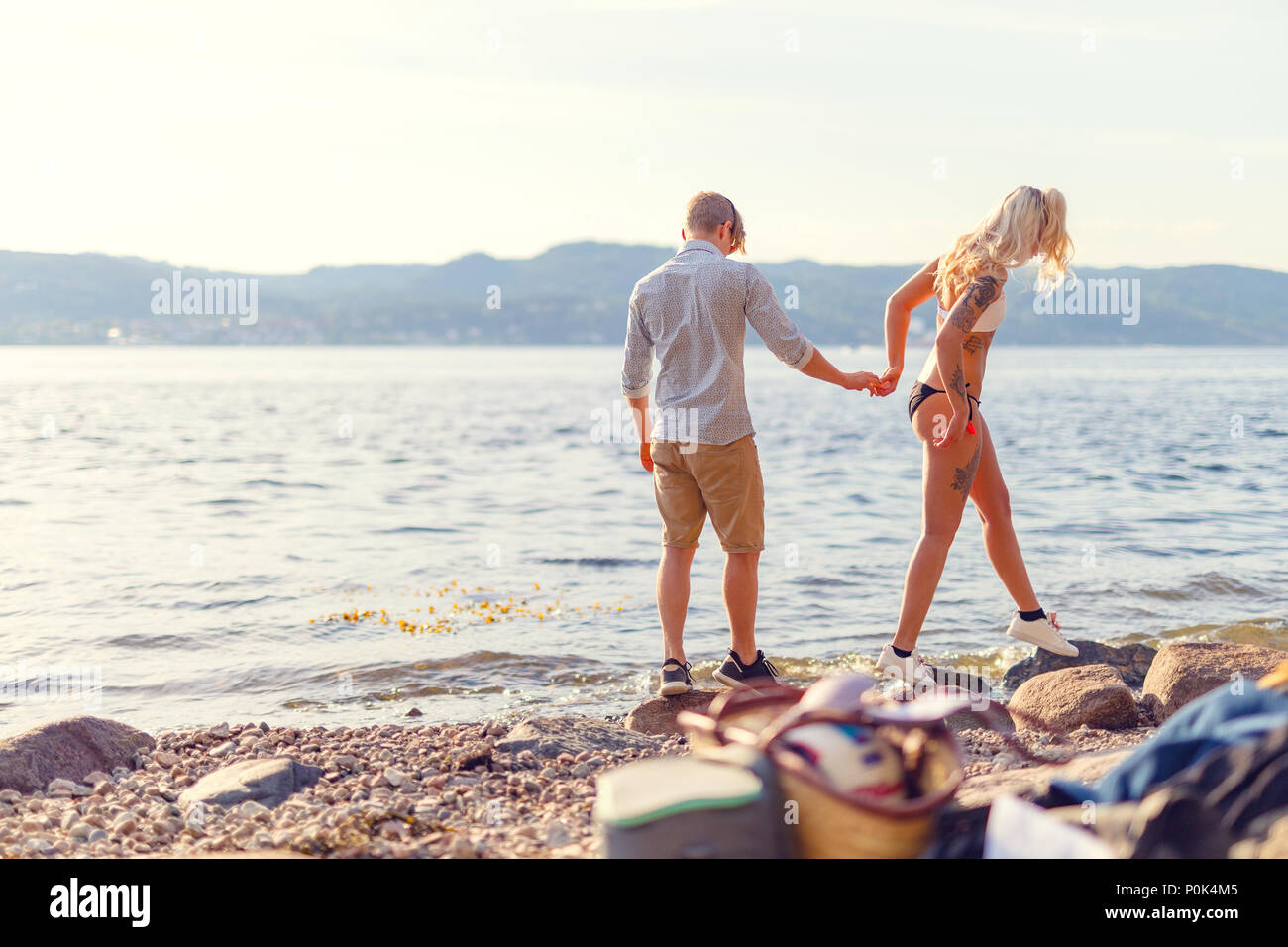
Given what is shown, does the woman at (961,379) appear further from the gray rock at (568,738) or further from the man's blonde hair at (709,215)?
the gray rock at (568,738)

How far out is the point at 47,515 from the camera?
1469cm

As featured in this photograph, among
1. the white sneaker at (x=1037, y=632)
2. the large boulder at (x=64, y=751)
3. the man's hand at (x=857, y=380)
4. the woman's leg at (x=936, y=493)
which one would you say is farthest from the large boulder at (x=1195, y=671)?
the large boulder at (x=64, y=751)

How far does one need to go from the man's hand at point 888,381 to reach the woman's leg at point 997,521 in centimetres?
42

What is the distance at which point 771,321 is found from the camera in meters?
5.07

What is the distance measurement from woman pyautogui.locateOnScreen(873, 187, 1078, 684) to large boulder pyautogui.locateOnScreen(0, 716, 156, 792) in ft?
12.0

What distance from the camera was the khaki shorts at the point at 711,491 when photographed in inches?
205

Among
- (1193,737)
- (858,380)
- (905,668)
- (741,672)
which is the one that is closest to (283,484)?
(741,672)

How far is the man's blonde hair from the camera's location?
5227mm

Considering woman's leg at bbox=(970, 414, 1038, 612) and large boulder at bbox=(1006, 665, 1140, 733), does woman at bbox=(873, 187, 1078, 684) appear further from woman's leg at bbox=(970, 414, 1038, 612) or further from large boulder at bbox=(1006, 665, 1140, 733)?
large boulder at bbox=(1006, 665, 1140, 733)

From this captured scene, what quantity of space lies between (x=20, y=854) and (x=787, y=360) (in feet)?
11.9

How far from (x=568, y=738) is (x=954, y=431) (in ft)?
7.42

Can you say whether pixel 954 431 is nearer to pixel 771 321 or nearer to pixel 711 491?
pixel 771 321
